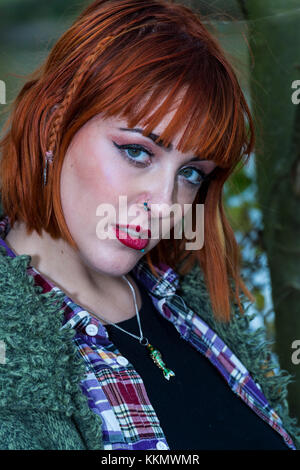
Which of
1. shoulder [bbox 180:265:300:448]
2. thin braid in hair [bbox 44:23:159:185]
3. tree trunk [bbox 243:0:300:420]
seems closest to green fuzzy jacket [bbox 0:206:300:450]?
thin braid in hair [bbox 44:23:159:185]

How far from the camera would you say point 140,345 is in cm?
139

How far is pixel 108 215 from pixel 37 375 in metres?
0.40

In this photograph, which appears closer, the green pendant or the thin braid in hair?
the thin braid in hair

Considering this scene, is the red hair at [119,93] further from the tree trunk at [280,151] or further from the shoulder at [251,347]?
the shoulder at [251,347]

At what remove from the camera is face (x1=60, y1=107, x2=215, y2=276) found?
1234 mm

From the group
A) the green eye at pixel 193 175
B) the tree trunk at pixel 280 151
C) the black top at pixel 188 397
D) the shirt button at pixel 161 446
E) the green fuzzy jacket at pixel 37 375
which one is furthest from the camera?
the tree trunk at pixel 280 151

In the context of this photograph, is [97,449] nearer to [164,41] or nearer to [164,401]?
[164,401]

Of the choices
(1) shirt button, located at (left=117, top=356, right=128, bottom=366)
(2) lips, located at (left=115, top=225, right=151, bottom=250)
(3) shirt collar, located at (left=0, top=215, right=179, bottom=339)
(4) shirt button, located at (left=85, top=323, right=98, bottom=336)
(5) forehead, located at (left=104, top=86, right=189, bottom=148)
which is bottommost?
(1) shirt button, located at (left=117, top=356, right=128, bottom=366)

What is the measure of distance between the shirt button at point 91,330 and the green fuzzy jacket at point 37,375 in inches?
3.6

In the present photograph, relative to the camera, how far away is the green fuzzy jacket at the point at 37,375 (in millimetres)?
1023

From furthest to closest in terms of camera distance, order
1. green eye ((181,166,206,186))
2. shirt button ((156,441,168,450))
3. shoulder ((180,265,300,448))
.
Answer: shoulder ((180,265,300,448))
green eye ((181,166,206,186))
shirt button ((156,441,168,450))

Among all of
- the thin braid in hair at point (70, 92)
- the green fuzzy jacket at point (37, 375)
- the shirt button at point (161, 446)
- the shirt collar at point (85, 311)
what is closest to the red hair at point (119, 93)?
the thin braid in hair at point (70, 92)

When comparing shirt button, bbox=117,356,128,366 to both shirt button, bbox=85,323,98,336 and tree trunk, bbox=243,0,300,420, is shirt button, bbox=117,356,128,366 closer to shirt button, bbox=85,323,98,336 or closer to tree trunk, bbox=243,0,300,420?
shirt button, bbox=85,323,98,336

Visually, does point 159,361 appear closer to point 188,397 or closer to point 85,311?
point 188,397
